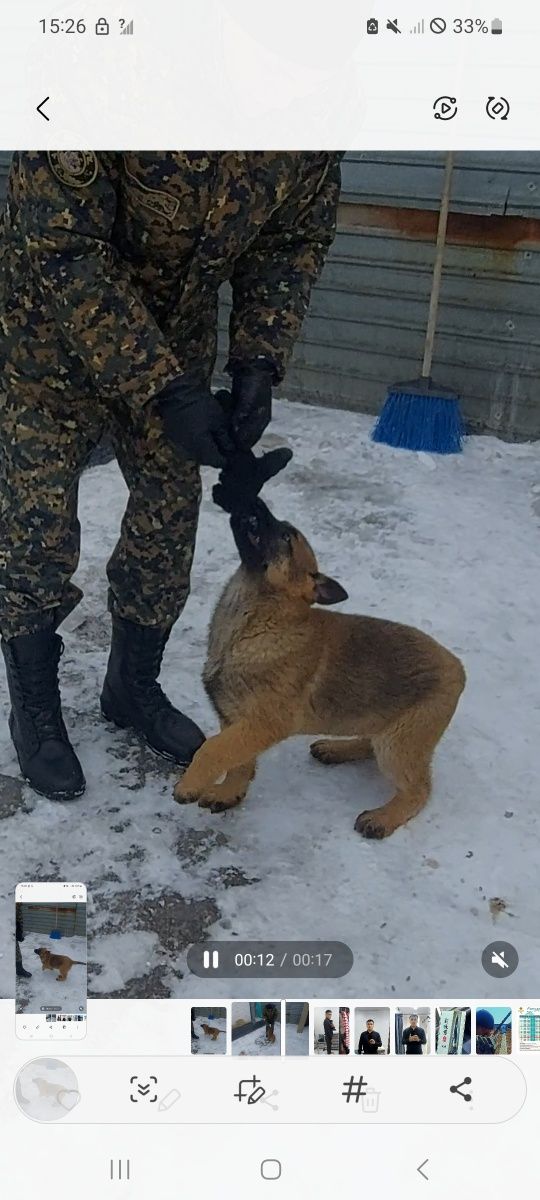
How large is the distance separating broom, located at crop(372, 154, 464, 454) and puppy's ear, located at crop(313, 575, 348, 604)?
2.20 m

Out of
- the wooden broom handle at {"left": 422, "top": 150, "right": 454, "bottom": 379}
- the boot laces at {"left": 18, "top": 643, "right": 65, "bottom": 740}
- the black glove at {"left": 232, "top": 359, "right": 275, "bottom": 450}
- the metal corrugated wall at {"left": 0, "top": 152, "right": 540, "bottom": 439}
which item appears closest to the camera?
the black glove at {"left": 232, "top": 359, "right": 275, "bottom": 450}

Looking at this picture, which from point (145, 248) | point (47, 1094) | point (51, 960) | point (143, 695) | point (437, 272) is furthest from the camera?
point (437, 272)

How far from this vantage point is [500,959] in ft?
4.70

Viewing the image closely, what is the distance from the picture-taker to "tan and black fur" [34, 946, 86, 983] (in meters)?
1.37

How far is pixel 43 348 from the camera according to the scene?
1721 millimetres

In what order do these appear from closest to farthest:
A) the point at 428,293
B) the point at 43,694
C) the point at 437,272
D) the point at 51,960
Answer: the point at 51,960
the point at 43,694
the point at 437,272
the point at 428,293

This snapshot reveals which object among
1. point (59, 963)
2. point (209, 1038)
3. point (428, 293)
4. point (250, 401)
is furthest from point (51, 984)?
point (428, 293)

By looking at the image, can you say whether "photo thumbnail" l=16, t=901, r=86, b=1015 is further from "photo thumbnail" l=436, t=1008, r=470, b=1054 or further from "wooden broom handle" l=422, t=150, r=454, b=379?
"wooden broom handle" l=422, t=150, r=454, b=379

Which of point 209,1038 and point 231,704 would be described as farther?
point 231,704

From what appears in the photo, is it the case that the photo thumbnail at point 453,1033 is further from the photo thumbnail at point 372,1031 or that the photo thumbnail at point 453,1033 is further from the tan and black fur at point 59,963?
the tan and black fur at point 59,963

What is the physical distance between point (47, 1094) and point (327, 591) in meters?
1.00

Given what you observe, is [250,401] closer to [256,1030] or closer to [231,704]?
[231,704]

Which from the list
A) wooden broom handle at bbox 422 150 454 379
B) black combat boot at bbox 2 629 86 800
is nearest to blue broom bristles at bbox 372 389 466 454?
wooden broom handle at bbox 422 150 454 379
